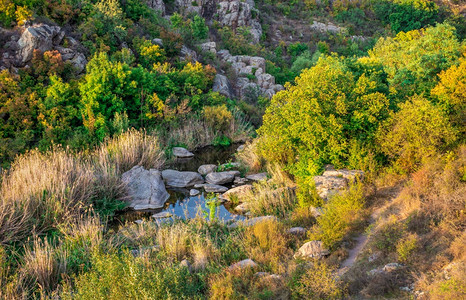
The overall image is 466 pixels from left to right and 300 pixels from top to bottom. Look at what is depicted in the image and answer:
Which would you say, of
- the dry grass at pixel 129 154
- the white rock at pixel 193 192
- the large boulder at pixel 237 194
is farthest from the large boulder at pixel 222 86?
the large boulder at pixel 237 194

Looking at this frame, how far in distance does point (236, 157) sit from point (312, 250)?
877cm

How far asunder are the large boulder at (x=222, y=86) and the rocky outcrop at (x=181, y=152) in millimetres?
5862

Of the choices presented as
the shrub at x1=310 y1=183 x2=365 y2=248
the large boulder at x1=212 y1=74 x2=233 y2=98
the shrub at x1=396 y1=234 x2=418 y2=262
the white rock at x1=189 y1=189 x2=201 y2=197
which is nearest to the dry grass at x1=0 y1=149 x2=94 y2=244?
the white rock at x1=189 y1=189 x2=201 y2=197

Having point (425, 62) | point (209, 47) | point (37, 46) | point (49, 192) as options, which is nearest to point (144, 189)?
point (49, 192)

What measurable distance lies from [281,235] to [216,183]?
591 cm

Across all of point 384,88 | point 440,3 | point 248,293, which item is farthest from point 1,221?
point 440,3

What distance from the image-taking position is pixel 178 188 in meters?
13.7

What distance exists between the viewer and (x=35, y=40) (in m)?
17.0

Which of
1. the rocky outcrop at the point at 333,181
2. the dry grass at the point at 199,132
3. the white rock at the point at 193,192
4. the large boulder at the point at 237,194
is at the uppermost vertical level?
the rocky outcrop at the point at 333,181

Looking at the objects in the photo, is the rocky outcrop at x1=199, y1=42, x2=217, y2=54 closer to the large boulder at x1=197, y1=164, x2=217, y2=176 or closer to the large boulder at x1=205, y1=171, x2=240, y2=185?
the large boulder at x1=197, y1=164, x2=217, y2=176

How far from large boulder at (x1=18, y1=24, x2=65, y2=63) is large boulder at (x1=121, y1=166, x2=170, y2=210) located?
8.32m

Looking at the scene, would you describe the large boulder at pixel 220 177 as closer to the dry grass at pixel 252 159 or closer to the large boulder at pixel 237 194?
the dry grass at pixel 252 159

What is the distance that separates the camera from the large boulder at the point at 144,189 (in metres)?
12.0

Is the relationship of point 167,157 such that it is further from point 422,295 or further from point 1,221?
point 422,295
